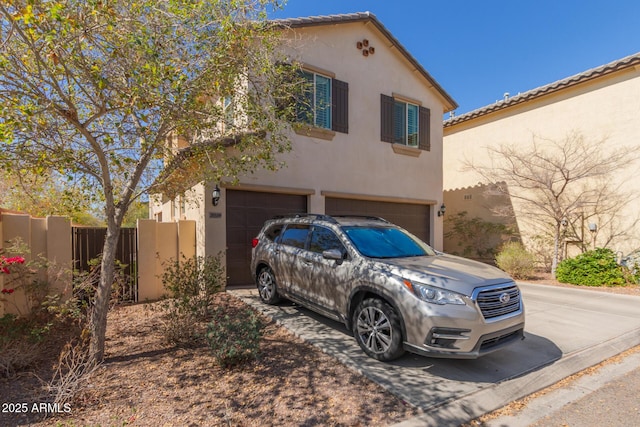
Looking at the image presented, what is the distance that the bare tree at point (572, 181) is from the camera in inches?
414

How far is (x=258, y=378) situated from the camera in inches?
146

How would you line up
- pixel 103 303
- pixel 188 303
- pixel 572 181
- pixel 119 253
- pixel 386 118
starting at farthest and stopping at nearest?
pixel 572 181
pixel 386 118
pixel 119 253
pixel 188 303
pixel 103 303

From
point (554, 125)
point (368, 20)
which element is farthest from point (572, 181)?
point (368, 20)

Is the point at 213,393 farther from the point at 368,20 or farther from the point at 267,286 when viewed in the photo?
the point at 368,20

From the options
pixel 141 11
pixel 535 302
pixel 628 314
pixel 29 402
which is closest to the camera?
pixel 29 402

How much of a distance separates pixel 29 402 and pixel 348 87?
32.2 feet

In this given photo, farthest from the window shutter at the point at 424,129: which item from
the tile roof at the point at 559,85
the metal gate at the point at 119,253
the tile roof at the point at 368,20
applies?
the metal gate at the point at 119,253

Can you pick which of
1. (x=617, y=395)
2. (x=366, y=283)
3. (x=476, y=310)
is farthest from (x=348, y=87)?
(x=617, y=395)

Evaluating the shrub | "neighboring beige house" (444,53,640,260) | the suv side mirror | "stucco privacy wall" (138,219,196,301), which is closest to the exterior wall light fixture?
"stucco privacy wall" (138,219,196,301)

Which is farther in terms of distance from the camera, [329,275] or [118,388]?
[329,275]

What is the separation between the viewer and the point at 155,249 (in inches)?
289

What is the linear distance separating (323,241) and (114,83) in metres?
3.64

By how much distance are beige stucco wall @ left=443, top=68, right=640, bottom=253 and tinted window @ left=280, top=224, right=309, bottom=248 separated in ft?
36.8

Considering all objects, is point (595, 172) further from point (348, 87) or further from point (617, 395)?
point (617, 395)
